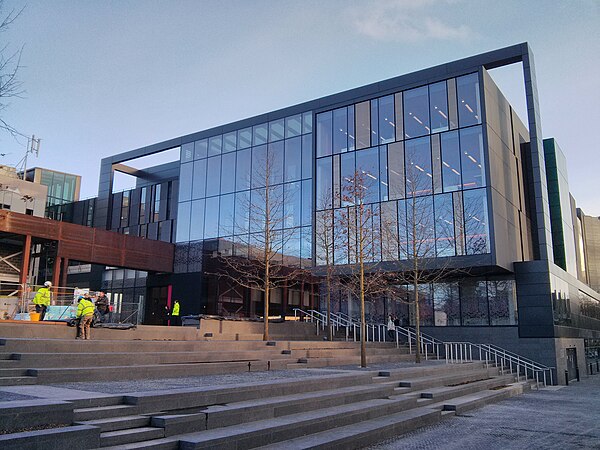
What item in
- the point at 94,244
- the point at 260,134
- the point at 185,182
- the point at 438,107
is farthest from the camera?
the point at 185,182

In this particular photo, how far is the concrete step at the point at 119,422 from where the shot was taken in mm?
7285

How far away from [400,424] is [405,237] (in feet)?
63.9

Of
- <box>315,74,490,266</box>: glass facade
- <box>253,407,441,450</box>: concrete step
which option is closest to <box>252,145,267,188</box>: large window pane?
<box>315,74,490,266</box>: glass facade

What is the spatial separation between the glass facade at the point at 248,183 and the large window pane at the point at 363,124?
86.0 inches

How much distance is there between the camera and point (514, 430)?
1174cm

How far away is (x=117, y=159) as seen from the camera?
48250mm

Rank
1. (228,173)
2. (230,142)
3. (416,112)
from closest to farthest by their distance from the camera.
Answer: (416,112)
(228,173)
(230,142)

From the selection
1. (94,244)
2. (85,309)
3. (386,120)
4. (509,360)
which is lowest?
(509,360)

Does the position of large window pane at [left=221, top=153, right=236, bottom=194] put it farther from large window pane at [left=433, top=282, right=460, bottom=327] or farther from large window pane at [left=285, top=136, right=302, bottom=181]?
large window pane at [left=433, top=282, right=460, bottom=327]

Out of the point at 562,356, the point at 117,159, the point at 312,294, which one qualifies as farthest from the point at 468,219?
the point at 117,159

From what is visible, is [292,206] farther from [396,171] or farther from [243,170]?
[396,171]

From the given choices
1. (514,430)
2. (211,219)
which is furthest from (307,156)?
(514,430)

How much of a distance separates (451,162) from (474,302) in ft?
26.7

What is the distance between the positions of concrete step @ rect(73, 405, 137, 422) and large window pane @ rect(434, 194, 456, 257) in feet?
75.9
